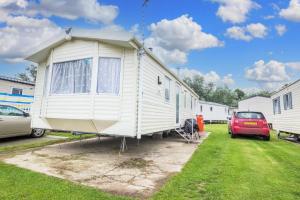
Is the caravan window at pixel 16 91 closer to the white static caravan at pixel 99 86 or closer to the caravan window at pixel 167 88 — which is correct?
the white static caravan at pixel 99 86

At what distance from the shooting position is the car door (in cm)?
873

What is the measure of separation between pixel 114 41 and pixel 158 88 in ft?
9.00

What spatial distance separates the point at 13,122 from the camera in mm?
9102

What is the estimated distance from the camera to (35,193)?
3.45 meters

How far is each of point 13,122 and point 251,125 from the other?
35.3ft

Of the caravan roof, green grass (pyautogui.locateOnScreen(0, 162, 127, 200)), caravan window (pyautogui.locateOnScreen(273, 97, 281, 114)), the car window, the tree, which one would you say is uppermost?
the tree

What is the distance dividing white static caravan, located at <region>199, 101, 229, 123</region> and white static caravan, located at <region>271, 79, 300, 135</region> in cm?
1870

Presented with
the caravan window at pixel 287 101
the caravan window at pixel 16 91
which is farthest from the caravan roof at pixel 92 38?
the caravan window at pixel 16 91

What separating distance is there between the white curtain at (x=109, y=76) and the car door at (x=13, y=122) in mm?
4516

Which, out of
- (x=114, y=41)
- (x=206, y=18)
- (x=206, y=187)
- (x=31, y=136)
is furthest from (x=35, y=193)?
(x=206, y=18)

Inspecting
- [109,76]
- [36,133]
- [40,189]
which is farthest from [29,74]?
[40,189]

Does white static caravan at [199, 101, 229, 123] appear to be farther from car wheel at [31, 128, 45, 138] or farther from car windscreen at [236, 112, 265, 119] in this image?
car wheel at [31, 128, 45, 138]

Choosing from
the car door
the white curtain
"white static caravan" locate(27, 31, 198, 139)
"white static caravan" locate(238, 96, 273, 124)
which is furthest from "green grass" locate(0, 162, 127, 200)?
"white static caravan" locate(238, 96, 273, 124)

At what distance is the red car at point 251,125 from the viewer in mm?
11695
